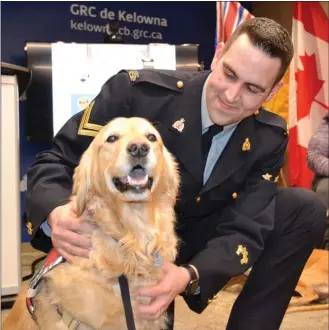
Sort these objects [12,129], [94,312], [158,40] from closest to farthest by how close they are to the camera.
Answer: [94,312] → [12,129] → [158,40]

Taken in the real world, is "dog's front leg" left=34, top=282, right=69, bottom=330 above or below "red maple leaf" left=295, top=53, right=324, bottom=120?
below

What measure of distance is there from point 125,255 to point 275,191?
68 cm

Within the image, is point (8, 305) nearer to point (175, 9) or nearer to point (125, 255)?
point (125, 255)

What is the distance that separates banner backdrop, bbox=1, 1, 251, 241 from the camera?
14.1ft

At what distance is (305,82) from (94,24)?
199 cm

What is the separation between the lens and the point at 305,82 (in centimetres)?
397

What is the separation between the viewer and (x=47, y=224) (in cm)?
148

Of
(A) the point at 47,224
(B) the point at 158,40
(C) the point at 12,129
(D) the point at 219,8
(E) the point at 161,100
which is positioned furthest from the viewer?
(B) the point at 158,40

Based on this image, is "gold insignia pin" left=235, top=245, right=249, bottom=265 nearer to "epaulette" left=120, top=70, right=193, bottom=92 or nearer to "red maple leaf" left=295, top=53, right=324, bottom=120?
"epaulette" left=120, top=70, right=193, bottom=92

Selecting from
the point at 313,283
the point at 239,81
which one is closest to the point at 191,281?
the point at 239,81

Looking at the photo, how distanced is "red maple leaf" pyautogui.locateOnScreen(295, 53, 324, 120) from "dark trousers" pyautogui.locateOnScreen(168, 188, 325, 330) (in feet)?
7.58

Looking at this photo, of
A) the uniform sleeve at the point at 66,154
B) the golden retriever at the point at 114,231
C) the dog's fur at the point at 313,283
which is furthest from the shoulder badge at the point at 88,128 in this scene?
the dog's fur at the point at 313,283

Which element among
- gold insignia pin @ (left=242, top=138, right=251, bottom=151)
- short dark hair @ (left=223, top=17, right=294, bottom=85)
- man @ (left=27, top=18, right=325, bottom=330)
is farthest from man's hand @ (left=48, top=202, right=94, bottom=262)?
short dark hair @ (left=223, top=17, right=294, bottom=85)

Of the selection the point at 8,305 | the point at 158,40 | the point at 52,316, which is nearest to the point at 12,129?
the point at 8,305
